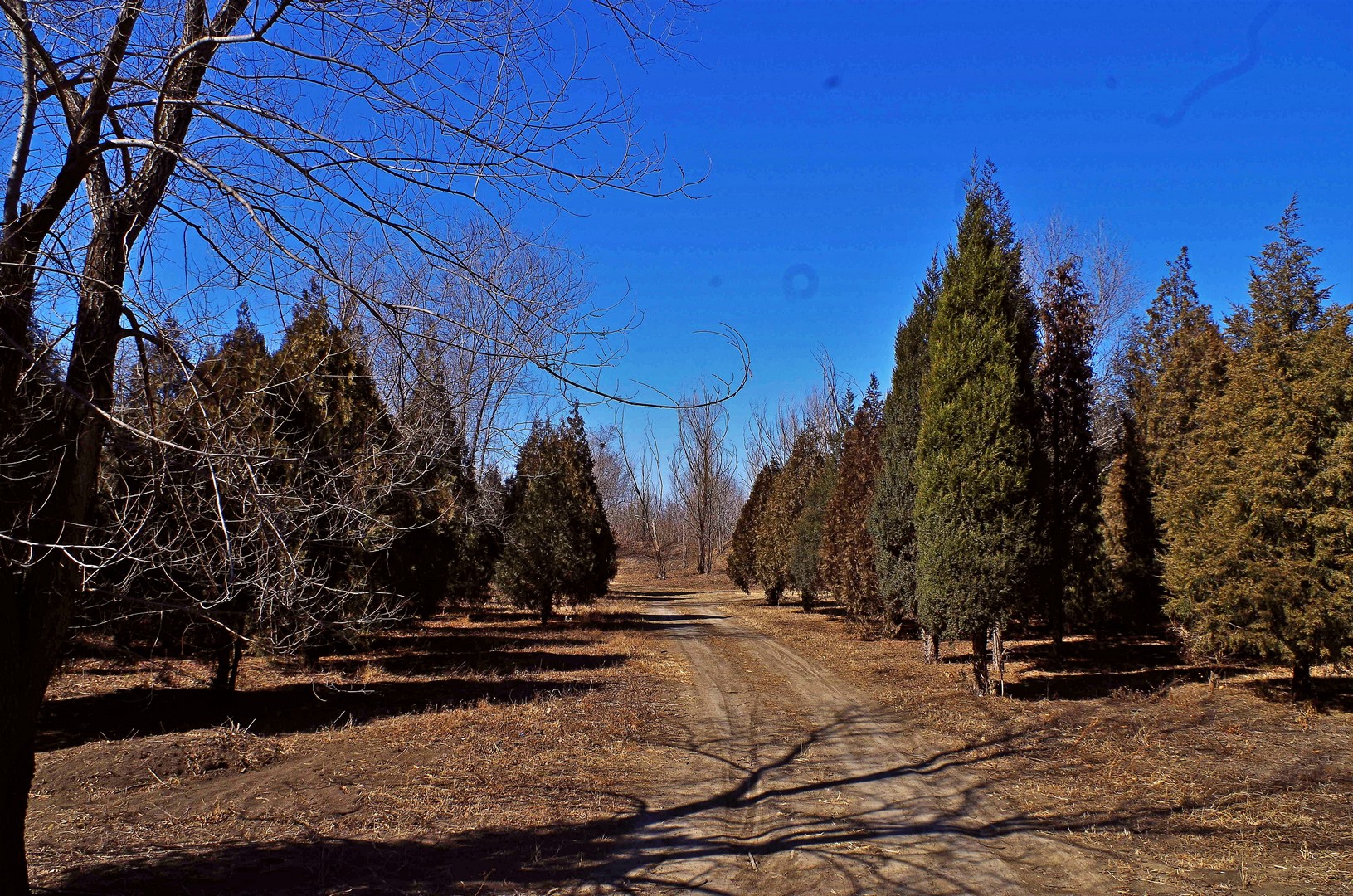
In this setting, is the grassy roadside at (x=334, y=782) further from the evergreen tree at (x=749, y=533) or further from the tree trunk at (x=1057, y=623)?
the evergreen tree at (x=749, y=533)

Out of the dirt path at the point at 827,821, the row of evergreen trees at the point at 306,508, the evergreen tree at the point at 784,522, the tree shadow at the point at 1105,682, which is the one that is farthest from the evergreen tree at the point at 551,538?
the tree shadow at the point at 1105,682

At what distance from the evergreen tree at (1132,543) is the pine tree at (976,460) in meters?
6.21

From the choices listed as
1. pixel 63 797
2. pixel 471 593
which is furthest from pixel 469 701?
pixel 471 593

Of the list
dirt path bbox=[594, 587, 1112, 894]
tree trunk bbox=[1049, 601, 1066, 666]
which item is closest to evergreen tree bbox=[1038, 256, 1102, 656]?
tree trunk bbox=[1049, 601, 1066, 666]

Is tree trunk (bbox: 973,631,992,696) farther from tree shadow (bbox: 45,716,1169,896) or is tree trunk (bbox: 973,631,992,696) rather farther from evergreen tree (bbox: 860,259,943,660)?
tree shadow (bbox: 45,716,1169,896)

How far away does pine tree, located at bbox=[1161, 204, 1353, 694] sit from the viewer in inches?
377

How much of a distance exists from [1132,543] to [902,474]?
18.4 feet

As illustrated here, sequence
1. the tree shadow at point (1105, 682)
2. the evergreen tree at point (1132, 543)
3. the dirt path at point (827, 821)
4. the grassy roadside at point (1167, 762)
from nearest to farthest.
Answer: the dirt path at point (827, 821), the grassy roadside at point (1167, 762), the tree shadow at point (1105, 682), the evergreen tree at point (1132, 543)

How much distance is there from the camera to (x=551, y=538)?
21.0 metres

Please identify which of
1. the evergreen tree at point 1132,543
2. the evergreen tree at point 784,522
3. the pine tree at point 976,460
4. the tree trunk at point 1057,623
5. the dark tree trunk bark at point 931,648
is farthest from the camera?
the evergreen tree at point 784,522

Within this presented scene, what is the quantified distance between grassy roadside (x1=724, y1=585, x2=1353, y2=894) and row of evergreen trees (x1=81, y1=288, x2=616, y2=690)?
16.5 ft

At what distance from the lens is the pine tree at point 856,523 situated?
691 inches

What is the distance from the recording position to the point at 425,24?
3531mm

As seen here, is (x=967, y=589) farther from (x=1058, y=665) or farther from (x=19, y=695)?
(x=19, y=695)
